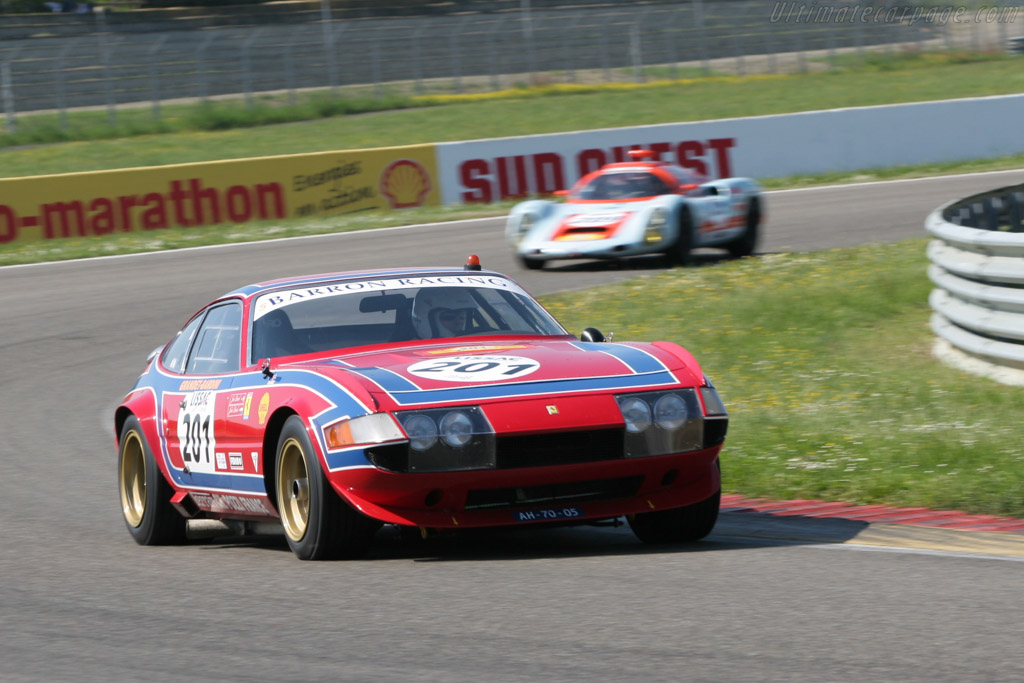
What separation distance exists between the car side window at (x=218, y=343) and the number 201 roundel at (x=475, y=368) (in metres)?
1.15

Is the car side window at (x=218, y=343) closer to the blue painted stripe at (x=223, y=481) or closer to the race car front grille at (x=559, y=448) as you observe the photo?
the blue painted stripe at (x=223, y=481)

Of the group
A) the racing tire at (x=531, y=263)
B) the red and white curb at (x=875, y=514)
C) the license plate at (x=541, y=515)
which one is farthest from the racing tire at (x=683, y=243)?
the license plate at (x=541, y=515)

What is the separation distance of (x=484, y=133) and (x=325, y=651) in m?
32.8

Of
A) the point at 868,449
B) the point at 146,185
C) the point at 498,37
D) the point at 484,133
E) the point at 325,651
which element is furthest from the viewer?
the point at 498,37

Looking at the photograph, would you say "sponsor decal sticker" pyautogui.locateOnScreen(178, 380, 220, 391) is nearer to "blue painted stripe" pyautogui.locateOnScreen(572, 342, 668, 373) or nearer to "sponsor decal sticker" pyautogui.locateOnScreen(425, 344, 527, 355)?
"sponsor decal sticker" pyautogui.locateOnScreen(425, 344, 527, 355)

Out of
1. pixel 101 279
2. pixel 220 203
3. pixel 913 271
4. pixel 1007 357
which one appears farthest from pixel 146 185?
pixel 1007 357

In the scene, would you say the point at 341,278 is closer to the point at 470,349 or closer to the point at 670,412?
the point at 470,349

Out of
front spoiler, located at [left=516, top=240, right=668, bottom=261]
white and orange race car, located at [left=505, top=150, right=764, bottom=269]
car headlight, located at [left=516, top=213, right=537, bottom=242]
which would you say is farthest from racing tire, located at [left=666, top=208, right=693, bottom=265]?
car headlight, located at [left=516, top=213, right=537, bottom=242]

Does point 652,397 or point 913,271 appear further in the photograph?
point 913,271

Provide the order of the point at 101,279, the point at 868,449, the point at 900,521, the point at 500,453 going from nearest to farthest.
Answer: the point at 500,453
the point at 900,521
the point at 868,449
the point at 101,279

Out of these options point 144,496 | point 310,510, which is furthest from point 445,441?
point 144,496

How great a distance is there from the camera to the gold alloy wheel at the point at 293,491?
6.01 meters

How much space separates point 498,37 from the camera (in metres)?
41.1

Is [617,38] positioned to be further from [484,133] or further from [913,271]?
[913,271]
